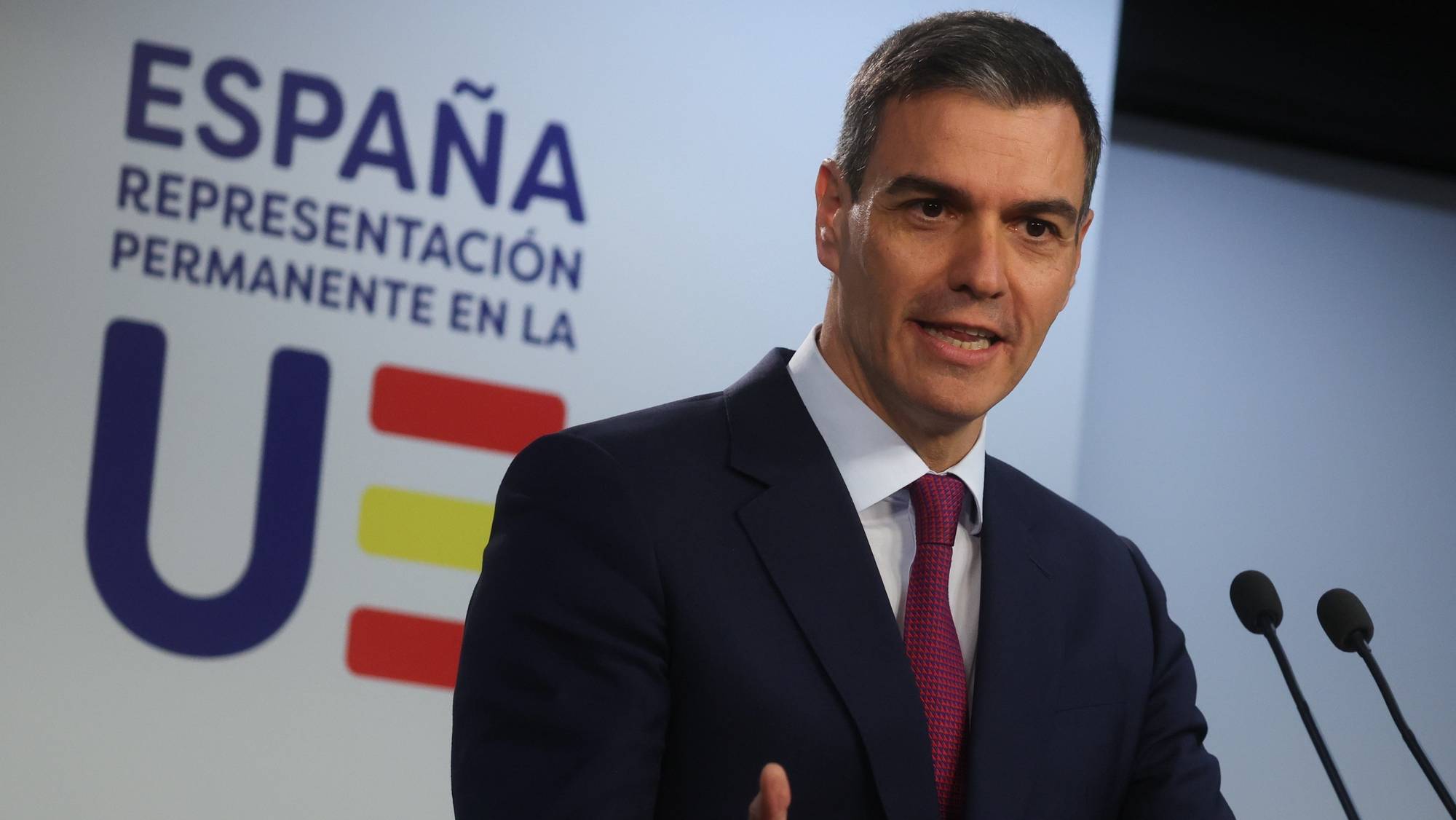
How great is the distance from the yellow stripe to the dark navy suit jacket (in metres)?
1.72

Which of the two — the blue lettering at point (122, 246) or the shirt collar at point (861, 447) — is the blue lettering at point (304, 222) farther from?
the shirt collar at point (861, 447)

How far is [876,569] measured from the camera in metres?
1.46

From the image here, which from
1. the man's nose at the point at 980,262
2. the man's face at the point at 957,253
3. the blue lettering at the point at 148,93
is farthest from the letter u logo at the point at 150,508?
the man's nose at the point at 980,262

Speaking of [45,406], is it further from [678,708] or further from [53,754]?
[678,708]

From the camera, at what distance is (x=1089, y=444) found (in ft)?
13.5

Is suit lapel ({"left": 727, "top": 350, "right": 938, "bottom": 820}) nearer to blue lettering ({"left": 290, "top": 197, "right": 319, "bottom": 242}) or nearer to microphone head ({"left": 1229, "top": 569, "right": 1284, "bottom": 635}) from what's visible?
microphone head ({"left": 1229, "top": 569, "right": 1284, "bottom": 635})

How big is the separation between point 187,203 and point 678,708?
7.28 ft

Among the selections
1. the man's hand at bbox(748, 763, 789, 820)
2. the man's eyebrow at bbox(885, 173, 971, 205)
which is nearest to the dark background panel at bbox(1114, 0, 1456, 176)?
the man's eyebrow at bbox(885, 173, 971, 205)

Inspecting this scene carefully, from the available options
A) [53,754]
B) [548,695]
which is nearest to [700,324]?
[53,754]

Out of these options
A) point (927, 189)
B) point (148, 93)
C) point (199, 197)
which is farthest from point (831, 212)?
point (148, 93)

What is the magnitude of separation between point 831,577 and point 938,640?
0.40 ft

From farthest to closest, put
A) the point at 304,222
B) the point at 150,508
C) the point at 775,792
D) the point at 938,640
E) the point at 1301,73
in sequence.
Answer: the point at 1301,73, the point at 304,222, the point at 150,508, the point at 938,640, the point at 775,792

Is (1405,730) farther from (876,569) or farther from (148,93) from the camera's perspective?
(148,93)

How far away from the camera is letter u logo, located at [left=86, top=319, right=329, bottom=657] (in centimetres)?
309
